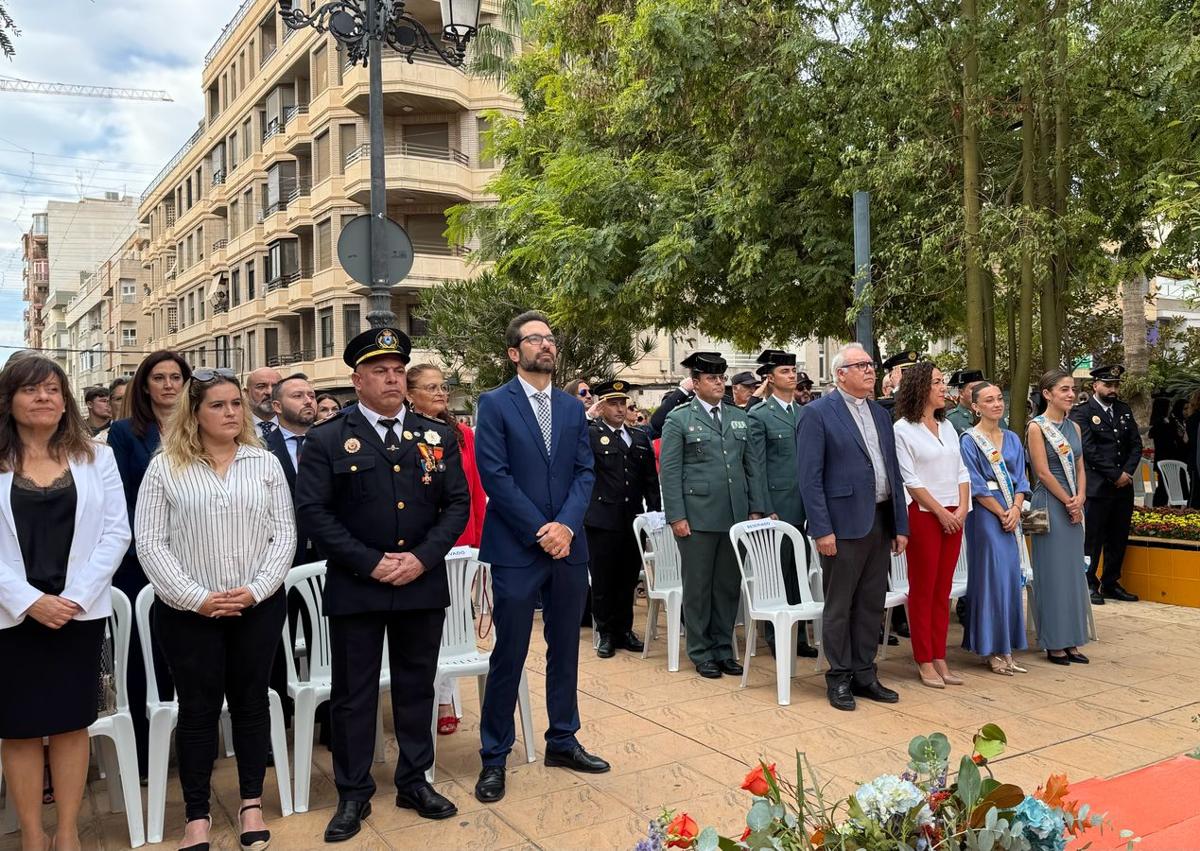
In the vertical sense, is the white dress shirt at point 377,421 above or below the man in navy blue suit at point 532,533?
above

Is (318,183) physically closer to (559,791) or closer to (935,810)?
(559,791)

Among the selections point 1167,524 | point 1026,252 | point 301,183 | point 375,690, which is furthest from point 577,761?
point 301,183

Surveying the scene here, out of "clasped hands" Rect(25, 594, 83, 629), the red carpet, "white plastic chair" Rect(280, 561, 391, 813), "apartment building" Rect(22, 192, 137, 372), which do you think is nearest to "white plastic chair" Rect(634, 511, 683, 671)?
"white plastic chair" Rect(280, 561, 391, 813)

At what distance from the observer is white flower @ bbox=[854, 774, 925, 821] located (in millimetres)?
2094

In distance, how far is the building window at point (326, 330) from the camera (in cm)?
3148

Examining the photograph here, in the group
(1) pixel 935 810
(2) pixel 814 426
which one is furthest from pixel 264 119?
(1) pixel 935 810

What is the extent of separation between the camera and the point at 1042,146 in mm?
10484

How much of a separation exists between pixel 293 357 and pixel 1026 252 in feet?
97.3

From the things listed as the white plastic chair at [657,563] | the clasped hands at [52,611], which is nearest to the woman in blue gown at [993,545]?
the white plastic chair at [657,563]

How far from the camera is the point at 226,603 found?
13.0 feet

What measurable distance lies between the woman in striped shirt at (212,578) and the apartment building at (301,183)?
19284mm

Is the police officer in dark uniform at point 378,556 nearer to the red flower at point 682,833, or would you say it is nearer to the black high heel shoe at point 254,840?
the black high heel shoe at point 254,840

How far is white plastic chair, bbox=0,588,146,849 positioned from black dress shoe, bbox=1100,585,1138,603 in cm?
836

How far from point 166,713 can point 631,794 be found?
2.03 meters
